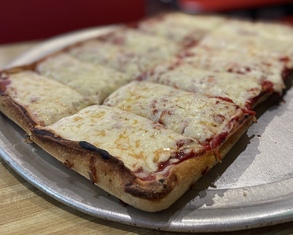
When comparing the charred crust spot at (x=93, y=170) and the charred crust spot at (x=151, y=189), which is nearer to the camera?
the charred crust spot at (x=151, y=189)

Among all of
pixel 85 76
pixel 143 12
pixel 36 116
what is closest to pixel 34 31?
pixel 143 12

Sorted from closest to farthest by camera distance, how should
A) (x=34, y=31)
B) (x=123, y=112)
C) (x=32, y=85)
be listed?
(x=123, y=112) → (x=32, y=85) → (x=34, y=31)

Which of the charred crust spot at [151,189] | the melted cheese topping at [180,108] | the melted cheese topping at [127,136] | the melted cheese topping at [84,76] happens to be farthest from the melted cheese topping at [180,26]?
the charred crust spot at [151,189]

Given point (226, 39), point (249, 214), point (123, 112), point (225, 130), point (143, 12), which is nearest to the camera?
point (249, 214)

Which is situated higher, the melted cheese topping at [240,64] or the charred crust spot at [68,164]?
the melted cheese topping at [240,64]

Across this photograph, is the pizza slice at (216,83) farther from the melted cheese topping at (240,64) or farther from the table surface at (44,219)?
the table surface at (44,219)

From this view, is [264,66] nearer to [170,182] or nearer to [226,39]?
[226,39]

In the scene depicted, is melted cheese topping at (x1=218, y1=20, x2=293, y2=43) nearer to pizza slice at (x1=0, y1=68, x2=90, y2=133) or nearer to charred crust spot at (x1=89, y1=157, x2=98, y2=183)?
pizza slice at (x1=0, y1=68, x2=90, y2=133)

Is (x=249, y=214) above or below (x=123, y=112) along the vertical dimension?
below
